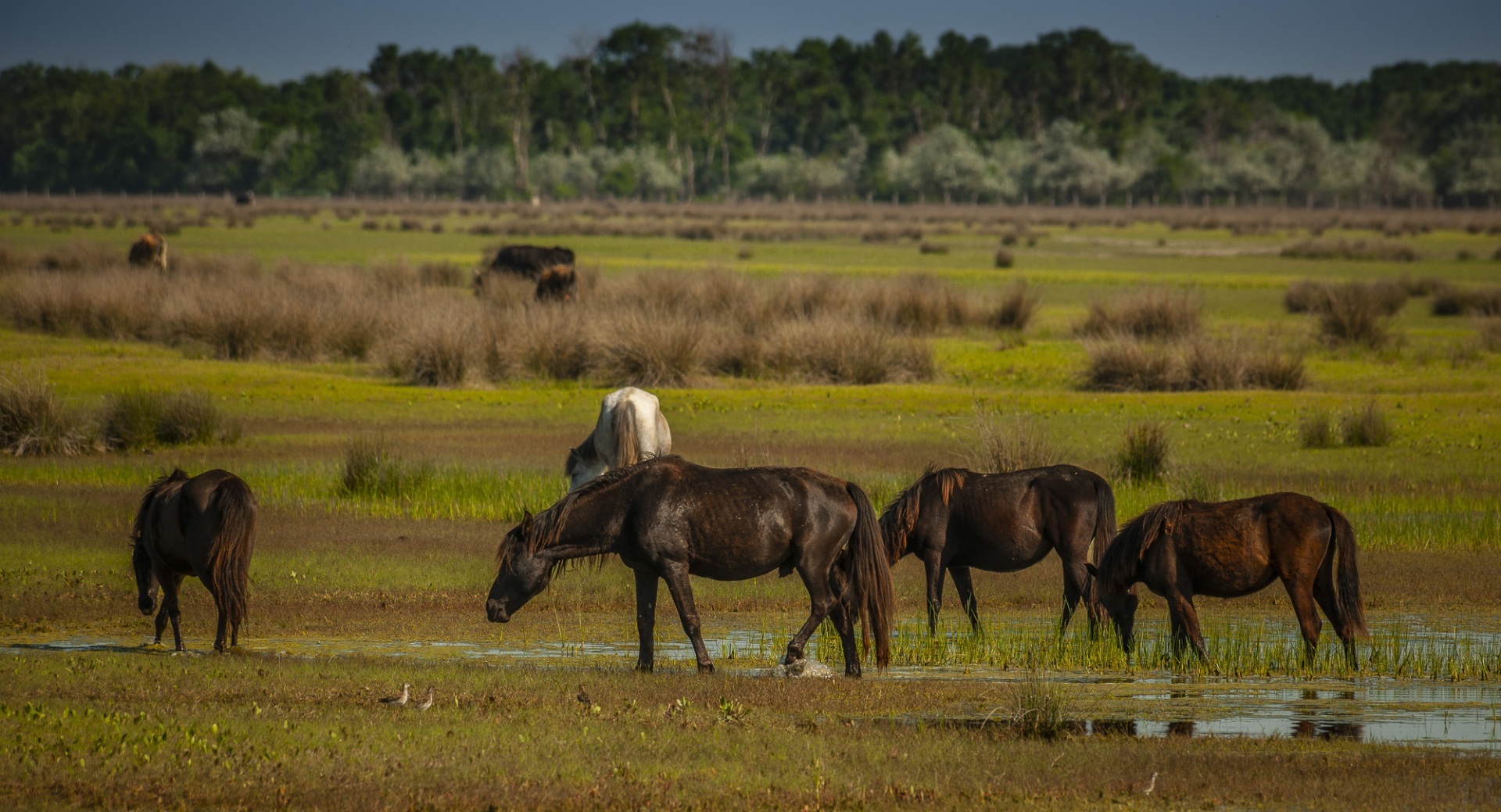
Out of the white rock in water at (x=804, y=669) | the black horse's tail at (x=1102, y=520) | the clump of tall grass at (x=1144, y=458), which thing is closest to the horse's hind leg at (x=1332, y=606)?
the black horse's tail at (x=1102, y=520)

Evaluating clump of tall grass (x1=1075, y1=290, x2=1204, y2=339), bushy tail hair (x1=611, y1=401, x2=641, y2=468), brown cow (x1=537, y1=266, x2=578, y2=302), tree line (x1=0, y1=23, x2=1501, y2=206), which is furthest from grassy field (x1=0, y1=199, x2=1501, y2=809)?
tree line (x1=0, y1=23, x2=1501, y2=206)

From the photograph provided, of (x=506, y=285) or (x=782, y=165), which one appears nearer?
(x=506, y=285)

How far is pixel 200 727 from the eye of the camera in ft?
29.2

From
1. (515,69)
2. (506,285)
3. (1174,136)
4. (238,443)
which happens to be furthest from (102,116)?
(238,443)

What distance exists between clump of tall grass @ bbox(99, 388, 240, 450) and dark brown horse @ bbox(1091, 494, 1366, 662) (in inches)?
622

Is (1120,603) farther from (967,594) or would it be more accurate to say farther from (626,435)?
(626,435)

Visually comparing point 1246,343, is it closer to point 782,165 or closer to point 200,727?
point 200,727

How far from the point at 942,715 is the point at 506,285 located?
29852mm

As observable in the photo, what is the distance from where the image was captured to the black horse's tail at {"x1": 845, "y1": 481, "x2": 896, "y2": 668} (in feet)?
35.7

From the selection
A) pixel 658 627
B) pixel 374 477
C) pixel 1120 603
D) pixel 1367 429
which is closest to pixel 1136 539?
pixel 1120 603

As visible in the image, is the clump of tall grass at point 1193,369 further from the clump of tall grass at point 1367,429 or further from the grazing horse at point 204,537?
the grazing horse at point 204,537

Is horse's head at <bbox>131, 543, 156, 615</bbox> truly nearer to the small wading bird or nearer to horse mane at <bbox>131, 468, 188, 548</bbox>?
horse mane at <bbox>131, 468, 188, 548</bbox>

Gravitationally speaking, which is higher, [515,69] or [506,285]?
[515,69]

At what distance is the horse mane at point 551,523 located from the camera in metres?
11.0
